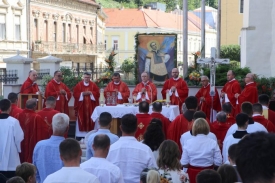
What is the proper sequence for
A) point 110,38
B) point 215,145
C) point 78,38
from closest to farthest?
point 215,145 → point 78,38 → point 110,38

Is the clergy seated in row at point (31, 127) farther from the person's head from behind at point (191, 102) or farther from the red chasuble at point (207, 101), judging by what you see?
the red chasuble at point (207, 101)

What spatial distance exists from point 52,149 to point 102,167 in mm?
1545

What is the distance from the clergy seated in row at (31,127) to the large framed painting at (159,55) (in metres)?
8.19

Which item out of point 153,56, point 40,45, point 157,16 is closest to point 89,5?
point 40,45

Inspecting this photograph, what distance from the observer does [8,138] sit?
905cm

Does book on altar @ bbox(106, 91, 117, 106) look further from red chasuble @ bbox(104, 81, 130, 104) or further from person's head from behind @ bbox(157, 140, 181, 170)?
person's head from behind @ bbox(157, 140, 181, 170)

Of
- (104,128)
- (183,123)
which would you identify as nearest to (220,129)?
(183,123)

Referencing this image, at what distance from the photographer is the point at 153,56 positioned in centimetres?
1802

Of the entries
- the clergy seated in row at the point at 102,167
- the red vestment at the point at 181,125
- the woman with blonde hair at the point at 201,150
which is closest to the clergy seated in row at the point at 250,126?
the woman with blonde hair at the point at 201,150

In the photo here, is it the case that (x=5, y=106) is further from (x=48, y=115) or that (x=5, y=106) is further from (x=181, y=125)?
(x=181, y=125)

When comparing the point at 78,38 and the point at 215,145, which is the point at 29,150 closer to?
the point at 215,145

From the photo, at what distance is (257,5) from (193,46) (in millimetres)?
52590

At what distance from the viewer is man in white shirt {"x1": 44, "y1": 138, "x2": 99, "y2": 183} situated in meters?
4.87

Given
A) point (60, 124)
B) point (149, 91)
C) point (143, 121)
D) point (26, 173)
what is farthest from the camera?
point (149, 91)
